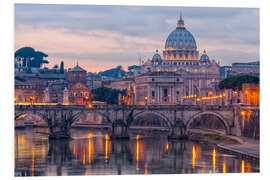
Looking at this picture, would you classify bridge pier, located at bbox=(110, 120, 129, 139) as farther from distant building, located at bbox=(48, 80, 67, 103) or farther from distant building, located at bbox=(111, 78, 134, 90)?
distant building, located at bbox=(111, 78, 134, 90)

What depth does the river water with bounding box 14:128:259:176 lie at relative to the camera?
190 feet

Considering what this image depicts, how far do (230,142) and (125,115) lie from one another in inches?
761

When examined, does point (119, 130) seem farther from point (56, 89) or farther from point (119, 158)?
point (56, 89)

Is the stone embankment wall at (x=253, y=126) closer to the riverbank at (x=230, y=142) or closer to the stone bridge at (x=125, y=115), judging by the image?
the riverbank at (x=230, y=142)

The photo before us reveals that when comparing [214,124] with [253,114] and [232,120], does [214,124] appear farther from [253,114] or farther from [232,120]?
[253,114]

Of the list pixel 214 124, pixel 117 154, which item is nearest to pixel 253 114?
pixel 117 154

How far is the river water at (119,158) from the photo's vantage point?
57969 mm

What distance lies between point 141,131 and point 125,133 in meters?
20.2

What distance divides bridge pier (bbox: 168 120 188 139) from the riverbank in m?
1.08

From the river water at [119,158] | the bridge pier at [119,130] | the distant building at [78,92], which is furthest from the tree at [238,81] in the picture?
the distant building at [78,92]

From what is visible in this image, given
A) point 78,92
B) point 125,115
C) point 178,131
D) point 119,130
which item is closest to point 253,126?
point 178,131

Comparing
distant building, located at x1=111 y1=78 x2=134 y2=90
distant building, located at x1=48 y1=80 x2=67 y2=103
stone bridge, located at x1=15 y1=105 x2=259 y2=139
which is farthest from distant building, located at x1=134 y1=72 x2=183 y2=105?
stone bridge, located at x1=15 y1=105 x2=259 y2=139

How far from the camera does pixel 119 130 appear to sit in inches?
3597

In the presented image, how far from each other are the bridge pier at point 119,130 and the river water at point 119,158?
138 inches
